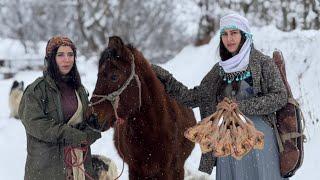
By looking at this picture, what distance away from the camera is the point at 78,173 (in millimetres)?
3988

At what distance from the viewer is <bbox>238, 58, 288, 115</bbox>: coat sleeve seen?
11.4 feet

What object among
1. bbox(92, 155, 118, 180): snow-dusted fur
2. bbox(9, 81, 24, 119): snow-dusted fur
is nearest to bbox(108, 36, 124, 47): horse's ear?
bbox(92, 155, 118, 180): snow-dusted fur

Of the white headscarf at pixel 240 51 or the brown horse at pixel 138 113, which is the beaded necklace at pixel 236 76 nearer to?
the white headscarf at pixel 240 51

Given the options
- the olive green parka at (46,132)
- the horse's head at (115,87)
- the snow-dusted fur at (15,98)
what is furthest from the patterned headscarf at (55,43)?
the snow-dusted fur at (15,98)

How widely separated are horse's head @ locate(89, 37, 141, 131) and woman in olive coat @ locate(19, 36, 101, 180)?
188mm

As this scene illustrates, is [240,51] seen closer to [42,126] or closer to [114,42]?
[114,42]

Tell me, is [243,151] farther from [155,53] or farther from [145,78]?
[155,53]

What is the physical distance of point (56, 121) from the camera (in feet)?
Result: 12.6

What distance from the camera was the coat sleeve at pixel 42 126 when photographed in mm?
3697

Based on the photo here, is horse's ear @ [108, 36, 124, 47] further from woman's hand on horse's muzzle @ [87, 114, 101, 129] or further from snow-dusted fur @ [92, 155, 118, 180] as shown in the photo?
snow-dusted fur @ [92, 155, 118, 180]

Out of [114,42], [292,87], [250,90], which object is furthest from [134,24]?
[250,90]

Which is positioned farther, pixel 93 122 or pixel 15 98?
pixel 15 98

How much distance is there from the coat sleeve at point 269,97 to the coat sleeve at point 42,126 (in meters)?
1.24

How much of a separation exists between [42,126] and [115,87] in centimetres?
63
